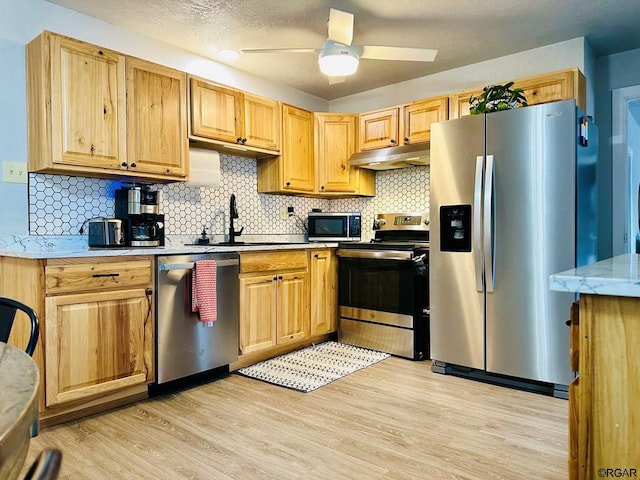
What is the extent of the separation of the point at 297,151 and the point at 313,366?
6.47 ft

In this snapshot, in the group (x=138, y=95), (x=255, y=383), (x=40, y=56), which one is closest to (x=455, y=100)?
(x=138, y=95)

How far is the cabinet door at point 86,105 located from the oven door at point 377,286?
79.8 inches

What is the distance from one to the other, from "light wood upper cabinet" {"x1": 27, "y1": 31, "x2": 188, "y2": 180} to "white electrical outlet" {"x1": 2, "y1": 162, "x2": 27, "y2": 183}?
5cm

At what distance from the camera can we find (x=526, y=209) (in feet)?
9.17

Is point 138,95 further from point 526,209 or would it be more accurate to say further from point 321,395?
point 526,209

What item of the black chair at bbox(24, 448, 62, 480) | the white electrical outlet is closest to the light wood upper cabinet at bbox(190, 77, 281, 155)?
the white electrical outlet

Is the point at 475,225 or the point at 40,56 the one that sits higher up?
the point at 40,56

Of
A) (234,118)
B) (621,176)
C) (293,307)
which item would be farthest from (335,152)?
(621,176)

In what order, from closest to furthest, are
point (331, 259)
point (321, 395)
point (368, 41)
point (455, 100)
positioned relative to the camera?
point (321, 395) < point (368, 41) < point (455, 100) < point (331, 259)

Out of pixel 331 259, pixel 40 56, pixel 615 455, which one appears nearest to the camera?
pixel 615 455

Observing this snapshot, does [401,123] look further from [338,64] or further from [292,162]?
[338,64]

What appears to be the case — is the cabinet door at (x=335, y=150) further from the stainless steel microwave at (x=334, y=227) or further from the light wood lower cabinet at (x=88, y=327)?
the light wood lower cabinet at (x=88, y=327)

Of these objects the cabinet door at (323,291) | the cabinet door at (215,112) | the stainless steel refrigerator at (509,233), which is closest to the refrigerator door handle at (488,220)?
the stainless steel refrigerator at (509,233)

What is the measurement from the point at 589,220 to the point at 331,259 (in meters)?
2.02
